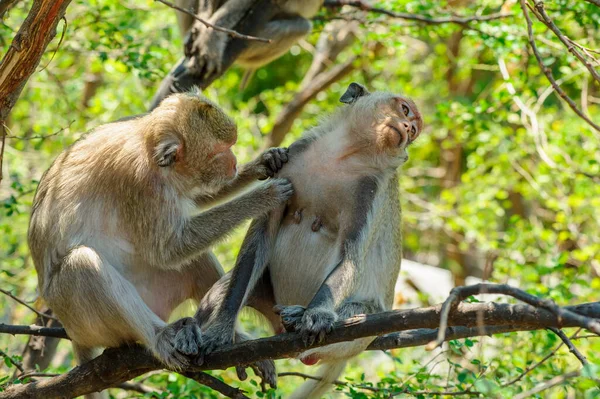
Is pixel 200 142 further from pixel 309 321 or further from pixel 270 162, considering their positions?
pixel 309 321

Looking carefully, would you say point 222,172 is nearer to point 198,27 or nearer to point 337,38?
point 198,27

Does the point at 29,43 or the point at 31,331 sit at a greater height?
the point at 29,43

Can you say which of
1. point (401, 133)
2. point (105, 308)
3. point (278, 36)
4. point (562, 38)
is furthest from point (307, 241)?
point (278, 36)

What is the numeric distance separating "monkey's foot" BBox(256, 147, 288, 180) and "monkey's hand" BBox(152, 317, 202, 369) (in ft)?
3.81

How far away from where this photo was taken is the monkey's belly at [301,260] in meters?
4.93

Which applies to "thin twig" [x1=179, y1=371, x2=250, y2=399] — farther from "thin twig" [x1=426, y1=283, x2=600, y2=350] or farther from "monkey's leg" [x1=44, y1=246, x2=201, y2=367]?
"thin twig" [x1=426, y1=283, x2=600, y2=350]

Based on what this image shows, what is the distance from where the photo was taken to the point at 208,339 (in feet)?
14.4

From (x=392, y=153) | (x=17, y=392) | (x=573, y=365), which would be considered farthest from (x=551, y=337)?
(x=17, y=392)

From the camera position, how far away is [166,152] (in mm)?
4707

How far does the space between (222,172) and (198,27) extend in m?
2.34

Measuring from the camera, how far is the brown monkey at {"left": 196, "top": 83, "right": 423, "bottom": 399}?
4723mm

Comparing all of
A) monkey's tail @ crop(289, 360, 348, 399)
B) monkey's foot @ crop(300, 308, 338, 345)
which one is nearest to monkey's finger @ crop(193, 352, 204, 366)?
monkey's foot @ crop(300, 308, 338, 345)

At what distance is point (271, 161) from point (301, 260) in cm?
69

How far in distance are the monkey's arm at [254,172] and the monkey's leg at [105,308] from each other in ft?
3.31
